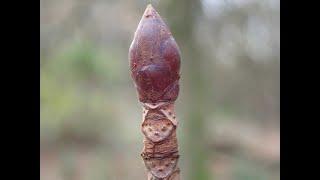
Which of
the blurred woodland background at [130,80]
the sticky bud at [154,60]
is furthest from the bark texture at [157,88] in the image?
the blurred woodland background at [130,80]

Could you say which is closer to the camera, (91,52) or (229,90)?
(91,52)

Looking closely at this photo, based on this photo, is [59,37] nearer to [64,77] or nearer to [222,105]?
[64,77]

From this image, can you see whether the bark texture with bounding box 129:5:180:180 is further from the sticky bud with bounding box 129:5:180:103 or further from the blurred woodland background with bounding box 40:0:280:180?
the blurred woodland background with bounding box 40:0:280:180

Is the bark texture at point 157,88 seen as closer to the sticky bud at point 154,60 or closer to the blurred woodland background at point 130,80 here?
the sticky bud at point 154,60

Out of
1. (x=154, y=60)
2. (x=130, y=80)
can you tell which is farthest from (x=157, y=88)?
(x=130, y=80)

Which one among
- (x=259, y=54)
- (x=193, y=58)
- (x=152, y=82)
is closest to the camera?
(x=152, y=82)

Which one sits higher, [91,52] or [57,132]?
[91,52]

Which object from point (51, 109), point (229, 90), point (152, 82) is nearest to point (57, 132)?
point (51, 109)

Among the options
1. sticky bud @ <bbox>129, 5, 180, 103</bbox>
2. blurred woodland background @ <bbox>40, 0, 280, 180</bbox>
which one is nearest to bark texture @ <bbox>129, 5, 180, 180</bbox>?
sticky bud @ <bbox>129, 5, 180, 103</bbox>
